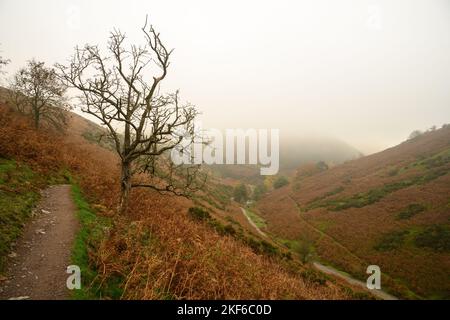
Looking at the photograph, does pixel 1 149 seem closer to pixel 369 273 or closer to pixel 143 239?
pixel 143 239

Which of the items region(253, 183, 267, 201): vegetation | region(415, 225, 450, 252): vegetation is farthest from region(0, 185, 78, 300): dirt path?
region(253, 183, 267, 201): vegetation

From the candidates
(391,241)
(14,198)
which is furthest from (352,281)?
(14,198)

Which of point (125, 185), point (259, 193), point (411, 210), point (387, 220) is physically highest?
point (125, 185)

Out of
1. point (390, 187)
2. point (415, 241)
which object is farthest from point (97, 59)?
point (390, 187)

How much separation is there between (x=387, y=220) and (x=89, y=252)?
49309 millimetres

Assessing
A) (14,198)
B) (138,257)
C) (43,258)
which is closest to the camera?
(43,258)

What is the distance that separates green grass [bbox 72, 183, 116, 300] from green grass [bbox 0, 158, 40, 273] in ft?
5.43

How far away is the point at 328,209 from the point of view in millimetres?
58219

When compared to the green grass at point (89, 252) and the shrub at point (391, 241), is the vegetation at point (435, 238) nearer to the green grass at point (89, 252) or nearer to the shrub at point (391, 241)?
the shrub at point (391, 241)

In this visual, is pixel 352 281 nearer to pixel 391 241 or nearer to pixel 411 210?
pixel 391 241

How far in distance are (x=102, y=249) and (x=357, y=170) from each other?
9181 cm

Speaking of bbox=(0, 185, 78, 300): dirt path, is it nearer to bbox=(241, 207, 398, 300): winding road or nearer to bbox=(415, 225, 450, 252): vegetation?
bbox=(241, 207, 398, 300): winding road

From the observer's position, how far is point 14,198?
9.54m

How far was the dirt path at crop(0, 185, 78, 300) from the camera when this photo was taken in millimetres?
5785
